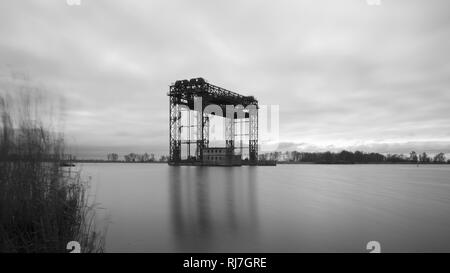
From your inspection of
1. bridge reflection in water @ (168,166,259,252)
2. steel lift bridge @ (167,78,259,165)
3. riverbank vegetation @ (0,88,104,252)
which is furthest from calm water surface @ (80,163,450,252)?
steel lift bridge @ (167,78,259,165)

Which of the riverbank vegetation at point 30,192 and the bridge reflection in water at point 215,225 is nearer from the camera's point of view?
the riverbank vegetation at point 30,192

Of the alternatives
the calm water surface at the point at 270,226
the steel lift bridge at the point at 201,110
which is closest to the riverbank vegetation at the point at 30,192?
the calm water surface at the point at 270,226

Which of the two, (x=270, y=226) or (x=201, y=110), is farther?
(x=201, y=110)

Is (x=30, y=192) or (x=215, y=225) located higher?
(x=30, y=192)

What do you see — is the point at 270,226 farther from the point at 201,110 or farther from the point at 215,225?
the point at 201,110

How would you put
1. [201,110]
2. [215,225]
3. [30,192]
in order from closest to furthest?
[30,192]
[215,225]
[201,110]

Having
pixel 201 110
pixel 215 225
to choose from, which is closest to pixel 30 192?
pixel 215 225

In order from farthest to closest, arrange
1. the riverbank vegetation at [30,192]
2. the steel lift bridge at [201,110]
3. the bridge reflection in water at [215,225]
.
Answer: the steel lift bridge at [201,110] → the bridge reflection in water at [215,225] → the riverbank vegetation at [30,192]

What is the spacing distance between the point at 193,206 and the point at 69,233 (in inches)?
253

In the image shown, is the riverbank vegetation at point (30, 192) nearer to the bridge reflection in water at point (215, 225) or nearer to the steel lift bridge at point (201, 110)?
the bridge reflection in water at point (215, 225)

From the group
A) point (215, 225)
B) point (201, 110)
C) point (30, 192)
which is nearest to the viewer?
point (30, 192)

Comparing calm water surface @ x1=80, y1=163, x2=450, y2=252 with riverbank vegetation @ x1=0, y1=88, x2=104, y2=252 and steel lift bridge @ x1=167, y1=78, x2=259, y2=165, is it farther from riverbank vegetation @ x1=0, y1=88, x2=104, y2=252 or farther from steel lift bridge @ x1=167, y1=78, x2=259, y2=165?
steel lift bridge @ x1=167, y1=78, x2=259, y2=165

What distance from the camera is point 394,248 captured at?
6.44 meters
